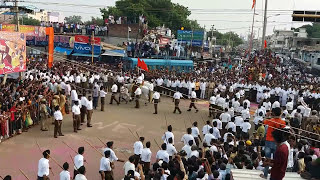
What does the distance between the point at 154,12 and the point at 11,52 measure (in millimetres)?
41722

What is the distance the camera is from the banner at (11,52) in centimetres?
1484

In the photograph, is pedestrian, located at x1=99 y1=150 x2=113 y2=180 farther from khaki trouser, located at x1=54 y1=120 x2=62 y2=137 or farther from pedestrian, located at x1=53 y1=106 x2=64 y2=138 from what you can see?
khaki trouser, located at x1=54 y1=120 x2=62 y2=137

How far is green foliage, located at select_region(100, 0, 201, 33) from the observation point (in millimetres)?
50944

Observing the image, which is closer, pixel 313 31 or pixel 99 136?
pixel 99 136

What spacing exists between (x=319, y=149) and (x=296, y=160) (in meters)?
1.15

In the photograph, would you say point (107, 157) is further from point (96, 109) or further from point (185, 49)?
point (185, 49)

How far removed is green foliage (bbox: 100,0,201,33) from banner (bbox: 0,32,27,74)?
3460cm

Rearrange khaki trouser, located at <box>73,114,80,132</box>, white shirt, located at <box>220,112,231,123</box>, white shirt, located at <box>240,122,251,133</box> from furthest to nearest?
khaki trouser, located at <box>73,114,80,132</box> < white shirt, located at <box>220,112,231,123</box> < white shirt, located at <box>240,122,251,133</box>

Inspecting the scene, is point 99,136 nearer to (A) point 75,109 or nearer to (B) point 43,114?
(A) point 75,109

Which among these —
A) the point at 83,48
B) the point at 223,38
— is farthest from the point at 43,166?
the point at 223,38

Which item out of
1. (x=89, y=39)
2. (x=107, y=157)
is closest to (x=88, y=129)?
(x=107, y=157)

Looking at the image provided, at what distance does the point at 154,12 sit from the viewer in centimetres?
5525

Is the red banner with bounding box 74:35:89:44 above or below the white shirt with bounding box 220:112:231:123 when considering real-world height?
above

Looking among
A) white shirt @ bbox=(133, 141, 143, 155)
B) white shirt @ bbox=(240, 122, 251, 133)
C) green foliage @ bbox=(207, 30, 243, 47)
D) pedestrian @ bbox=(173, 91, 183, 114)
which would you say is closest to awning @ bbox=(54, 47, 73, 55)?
pedestrian @ bbox=(173, 91, 183, 114)
